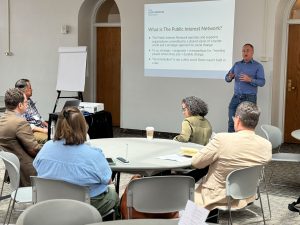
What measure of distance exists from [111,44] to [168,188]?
685cm

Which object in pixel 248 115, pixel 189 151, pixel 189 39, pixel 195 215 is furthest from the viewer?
pixel 189 39

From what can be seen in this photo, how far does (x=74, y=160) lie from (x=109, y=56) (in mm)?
6666

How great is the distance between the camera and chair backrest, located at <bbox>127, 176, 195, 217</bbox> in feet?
9.14

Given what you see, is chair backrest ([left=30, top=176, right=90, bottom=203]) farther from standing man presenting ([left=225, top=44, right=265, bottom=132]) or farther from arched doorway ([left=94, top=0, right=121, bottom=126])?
arched doorway ([left=94, top=0, right=121, bottom=126])

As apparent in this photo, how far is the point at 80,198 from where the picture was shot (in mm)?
2875

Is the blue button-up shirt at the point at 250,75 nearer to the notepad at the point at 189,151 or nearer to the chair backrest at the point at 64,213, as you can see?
the notepad at the point at 189,151

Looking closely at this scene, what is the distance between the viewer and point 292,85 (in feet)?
25.5

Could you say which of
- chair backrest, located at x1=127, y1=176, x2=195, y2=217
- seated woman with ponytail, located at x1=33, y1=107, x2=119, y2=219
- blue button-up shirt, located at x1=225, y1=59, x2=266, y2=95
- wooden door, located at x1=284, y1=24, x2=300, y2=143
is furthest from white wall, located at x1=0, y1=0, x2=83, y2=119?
chair backrest, located at x1=127, y1=176, x2=195, y2=217

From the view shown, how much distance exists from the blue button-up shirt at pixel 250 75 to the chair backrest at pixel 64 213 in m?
5.02

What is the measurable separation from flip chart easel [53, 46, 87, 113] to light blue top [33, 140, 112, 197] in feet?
19.2

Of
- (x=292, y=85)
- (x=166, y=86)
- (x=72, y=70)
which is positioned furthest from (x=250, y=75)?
(x=72, y=70)

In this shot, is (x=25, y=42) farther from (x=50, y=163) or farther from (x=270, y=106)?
(x=50, y=163)

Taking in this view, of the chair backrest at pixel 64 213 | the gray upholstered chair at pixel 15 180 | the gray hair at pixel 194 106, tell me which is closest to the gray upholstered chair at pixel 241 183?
the gray hair at pixel 194 106

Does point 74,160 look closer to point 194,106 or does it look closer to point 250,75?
point 194,106
